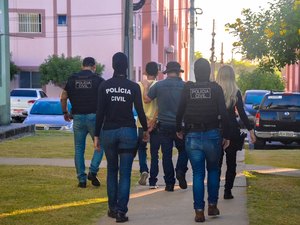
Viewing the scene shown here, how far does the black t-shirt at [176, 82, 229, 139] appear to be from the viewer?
7992mm

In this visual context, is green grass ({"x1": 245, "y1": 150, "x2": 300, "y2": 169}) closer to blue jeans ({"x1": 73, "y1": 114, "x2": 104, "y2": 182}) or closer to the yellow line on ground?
blue jeans ({"x1": 73, "y1": 114, "x2": 104, "y2": 182})

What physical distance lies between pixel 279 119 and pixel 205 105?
40.5 ft

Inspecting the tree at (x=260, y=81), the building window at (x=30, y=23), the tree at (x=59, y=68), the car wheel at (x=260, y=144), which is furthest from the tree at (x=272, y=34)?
the tree at (x=260, y=81)

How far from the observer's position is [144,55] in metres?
50.3

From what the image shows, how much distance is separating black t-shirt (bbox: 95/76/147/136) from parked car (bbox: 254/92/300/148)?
12.5 meters

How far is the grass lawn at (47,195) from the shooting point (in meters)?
8.00

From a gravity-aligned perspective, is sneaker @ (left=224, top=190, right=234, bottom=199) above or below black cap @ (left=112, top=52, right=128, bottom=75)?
below

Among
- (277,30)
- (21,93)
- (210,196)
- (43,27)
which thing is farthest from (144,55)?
(210,196)

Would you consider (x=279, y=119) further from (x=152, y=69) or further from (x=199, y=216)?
→ (x=199, y=216)

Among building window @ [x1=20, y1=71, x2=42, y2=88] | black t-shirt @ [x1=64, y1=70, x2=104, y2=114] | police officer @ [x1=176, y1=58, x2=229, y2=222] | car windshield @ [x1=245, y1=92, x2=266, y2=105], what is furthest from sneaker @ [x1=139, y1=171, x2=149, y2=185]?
building window @ [x1=20, y1=71, x2=42, y2=88]

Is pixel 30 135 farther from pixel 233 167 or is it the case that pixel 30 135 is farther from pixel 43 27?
pixel 43 27

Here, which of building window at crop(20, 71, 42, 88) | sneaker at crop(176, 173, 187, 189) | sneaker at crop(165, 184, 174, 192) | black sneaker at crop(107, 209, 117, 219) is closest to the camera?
black sneaker at crop(107, 209, 117, 219)

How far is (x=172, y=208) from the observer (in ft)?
29.1

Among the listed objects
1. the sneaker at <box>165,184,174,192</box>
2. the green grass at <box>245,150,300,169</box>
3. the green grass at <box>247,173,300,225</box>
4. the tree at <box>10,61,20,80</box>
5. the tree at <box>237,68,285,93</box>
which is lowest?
the green grass at <box>245,150,300,169</box>
